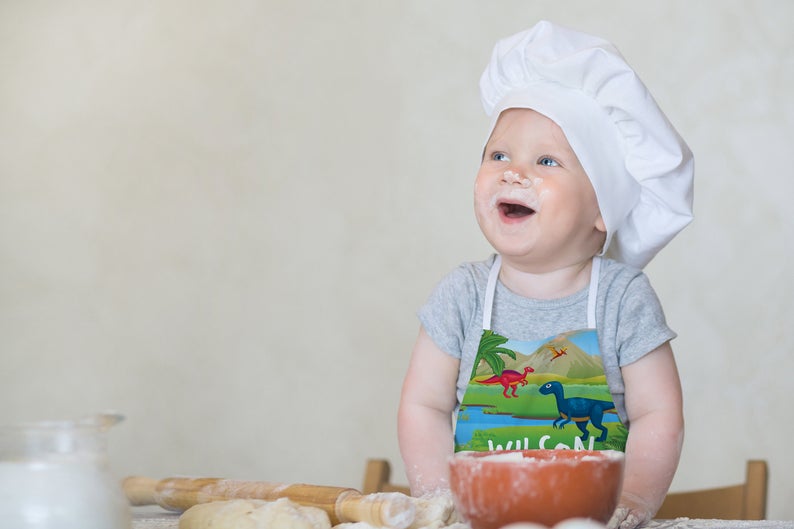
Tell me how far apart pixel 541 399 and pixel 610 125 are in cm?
37

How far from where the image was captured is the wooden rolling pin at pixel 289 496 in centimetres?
67

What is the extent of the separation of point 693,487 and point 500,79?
1.47 metres

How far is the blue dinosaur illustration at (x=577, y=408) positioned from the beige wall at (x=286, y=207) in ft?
4.56

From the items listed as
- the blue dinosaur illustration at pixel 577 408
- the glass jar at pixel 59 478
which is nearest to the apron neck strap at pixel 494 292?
the blue dinosaur illustration at pixel 577 408

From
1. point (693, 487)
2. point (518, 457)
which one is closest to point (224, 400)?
point (693, 487)

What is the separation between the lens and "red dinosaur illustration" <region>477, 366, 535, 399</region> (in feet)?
3.74

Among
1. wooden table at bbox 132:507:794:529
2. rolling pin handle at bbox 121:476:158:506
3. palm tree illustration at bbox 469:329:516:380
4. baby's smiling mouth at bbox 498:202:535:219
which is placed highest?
baby's smiling mouth at bbox 498:202:535:219

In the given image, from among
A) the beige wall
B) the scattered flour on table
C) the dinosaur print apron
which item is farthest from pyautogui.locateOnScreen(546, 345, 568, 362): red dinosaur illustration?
the beige wall

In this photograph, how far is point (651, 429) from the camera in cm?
106

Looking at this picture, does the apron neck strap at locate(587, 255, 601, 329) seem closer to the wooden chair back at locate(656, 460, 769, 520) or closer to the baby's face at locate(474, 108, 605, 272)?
the baby's face at locate(474, 108, 605, 272)

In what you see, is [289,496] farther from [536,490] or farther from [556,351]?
[556,351]

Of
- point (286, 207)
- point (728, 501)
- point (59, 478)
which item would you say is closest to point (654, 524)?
point (728, 501)

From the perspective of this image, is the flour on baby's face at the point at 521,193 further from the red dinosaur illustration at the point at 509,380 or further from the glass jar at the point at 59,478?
the glass jar at the point at 59,478

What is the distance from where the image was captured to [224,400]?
2678mm
